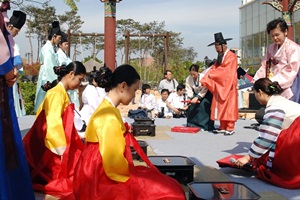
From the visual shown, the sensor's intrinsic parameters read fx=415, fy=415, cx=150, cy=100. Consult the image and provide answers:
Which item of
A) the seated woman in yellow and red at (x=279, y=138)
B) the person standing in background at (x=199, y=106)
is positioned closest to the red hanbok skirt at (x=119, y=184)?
the seated woman in yellow and red at (x=279, y=138)

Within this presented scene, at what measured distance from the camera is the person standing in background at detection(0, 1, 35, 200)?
2.25 metres

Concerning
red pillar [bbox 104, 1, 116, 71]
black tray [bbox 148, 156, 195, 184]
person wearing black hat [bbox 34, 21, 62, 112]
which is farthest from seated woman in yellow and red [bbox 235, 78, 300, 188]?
red pillar [bbox 104, 1, 116, 71]

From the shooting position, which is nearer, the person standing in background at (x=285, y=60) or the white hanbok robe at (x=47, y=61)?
the person standing in background at (x=285, y=60)

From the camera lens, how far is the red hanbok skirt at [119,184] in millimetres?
2283

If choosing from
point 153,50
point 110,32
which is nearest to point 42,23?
point 153,50

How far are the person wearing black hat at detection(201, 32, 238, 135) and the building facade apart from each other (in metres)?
23.3

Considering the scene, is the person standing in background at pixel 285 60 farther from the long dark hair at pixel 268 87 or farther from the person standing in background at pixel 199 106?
the person standing in background at pixel 199 106

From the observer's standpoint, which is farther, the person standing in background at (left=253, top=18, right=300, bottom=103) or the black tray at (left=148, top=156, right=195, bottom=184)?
the person standing in background at (left=253, top=18, right=300, bottom=103)

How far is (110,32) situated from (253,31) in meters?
25.6

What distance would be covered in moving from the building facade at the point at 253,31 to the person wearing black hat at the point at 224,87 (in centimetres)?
2330

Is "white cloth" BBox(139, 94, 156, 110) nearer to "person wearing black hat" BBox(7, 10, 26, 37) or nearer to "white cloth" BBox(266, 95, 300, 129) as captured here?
"person wearing black hat" BBox(7, 10, 26, 37)

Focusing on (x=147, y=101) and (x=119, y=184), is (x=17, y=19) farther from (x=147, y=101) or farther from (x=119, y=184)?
(x=147, y=101)

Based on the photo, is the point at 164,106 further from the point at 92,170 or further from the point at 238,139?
the point at 92,170

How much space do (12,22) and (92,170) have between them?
6.27 ft
